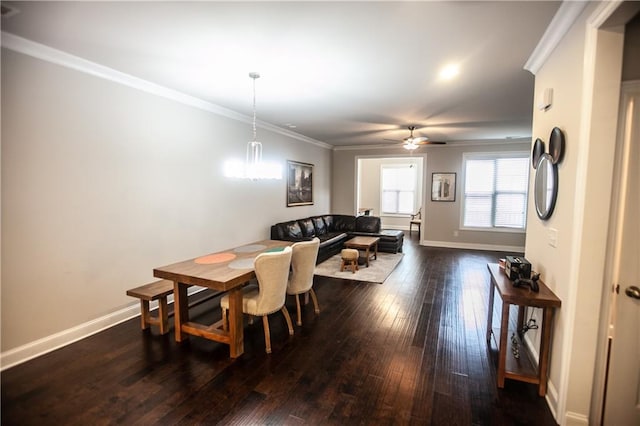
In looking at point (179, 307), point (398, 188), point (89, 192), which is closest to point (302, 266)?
point (179, 307)

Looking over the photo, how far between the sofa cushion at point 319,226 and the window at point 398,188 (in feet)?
15.0

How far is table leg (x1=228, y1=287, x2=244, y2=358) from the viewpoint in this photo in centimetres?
262

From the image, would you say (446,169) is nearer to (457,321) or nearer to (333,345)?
(457,321)

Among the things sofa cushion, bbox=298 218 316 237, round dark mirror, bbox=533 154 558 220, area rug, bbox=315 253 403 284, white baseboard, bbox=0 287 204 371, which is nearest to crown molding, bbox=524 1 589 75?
round dark mirror, bbox=533 154 558 220

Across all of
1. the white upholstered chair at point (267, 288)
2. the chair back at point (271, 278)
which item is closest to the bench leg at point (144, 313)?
the white upholstered chair at point (267, 288)

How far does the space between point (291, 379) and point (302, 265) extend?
1133 mm

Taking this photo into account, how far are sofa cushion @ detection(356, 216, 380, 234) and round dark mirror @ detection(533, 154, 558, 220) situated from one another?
478cm

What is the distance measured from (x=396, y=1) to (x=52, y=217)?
10.8ft

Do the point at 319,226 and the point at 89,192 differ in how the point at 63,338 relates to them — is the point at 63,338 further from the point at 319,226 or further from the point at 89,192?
the point at 319,226

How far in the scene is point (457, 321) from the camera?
3355mm

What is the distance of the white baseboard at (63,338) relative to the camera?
2.44 metres

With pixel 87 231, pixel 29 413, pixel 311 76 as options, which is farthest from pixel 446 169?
pixel 29 413

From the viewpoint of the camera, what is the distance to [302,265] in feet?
10.4

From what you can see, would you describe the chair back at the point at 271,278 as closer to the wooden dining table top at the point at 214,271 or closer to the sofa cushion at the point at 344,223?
the wooden dining table top at the point at 214,271
